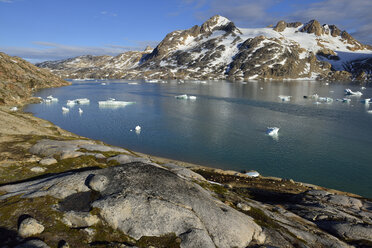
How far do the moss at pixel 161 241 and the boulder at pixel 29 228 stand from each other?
170 inches

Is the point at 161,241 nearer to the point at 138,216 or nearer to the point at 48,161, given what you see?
the point at 138,216

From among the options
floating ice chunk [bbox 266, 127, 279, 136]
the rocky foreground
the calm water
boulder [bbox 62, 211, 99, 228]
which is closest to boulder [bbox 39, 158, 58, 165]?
the rocky foreground

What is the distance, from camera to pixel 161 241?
34.6 ft

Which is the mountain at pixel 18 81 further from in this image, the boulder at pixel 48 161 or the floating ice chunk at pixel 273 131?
the floating ice chunk at pixel 273 131

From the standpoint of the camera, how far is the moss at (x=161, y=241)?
1036cm

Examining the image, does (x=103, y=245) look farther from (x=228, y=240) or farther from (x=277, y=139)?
(x=277, y=139)

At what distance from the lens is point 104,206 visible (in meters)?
11.5

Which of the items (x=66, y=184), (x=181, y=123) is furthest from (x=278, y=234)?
(x=181, y=123)

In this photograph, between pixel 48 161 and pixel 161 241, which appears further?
pixel 48 161

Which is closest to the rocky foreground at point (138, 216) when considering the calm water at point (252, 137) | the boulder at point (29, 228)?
the boulder at point (29, 228)

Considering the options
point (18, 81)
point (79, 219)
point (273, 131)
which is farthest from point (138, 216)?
point (18, 81)

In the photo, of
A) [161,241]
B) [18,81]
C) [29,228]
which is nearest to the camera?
[29,228]

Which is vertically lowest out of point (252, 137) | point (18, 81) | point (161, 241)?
point (252, 137)

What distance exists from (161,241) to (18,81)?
157399 millimetres
